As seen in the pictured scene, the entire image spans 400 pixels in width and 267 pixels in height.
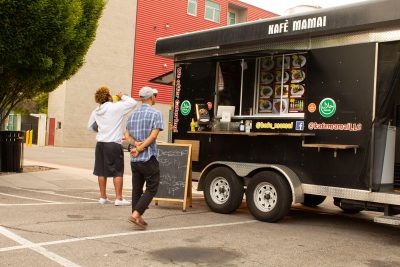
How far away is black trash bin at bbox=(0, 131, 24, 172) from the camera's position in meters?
12.6

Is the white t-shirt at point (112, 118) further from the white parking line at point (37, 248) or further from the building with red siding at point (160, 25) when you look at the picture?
the building with red siding at point (160, 25)

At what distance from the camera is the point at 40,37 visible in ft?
32.4

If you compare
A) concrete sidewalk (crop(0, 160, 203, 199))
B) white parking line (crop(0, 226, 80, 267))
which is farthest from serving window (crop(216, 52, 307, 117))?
white parking line (crop(0, 226, 80, 267))

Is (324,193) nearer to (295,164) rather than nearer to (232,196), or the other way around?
(295,164)

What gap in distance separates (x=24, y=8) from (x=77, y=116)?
78.0 feet

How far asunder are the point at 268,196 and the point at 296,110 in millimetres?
1408

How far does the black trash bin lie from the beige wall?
19.4 metres

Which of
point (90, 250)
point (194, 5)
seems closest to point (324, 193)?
point (90, 250)

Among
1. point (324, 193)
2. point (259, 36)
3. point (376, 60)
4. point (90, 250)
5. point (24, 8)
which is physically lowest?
point (90, 250)

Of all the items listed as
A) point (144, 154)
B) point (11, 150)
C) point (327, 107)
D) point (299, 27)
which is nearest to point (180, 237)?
point (144, 154)

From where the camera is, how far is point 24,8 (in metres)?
9.34

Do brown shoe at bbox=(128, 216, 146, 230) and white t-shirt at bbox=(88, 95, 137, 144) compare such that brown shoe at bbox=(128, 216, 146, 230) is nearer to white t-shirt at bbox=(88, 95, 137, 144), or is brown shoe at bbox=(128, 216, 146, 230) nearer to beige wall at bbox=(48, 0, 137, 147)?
white t-shirt at bbox=(88, 95, 137, 144)

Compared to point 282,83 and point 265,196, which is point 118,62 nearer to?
point 282,83

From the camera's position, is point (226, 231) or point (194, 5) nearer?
point (226, 231)
